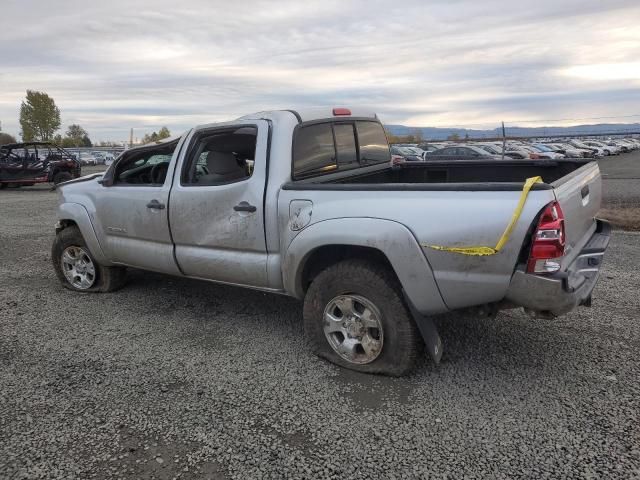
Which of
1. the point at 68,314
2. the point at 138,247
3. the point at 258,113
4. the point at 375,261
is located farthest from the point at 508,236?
the point at 68,314

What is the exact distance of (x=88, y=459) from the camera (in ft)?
9.07

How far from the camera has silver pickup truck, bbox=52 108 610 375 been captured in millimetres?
2955

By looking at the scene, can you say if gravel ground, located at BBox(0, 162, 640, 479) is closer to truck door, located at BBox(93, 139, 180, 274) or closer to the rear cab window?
truck door, located at BBox(93, 139, 180, 274)

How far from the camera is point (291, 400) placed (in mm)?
3309

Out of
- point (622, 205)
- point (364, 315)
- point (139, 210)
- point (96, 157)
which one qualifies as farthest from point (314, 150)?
point (96, 157)

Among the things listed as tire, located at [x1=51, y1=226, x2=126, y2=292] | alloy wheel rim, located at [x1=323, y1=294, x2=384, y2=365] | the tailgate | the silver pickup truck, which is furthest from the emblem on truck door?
tire, located at [x1=51, y1=226, x2=126, y2=292]

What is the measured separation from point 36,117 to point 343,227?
→ 100 metres

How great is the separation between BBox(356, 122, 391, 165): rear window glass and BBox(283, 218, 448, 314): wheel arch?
1602mm

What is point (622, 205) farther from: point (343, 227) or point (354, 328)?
point (343, 227)

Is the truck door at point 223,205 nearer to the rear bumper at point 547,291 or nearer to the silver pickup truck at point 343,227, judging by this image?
the silver pickup truck at point 343,227

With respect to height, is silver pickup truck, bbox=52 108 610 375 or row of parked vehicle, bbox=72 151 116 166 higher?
row of parked vehicle, bbox=72 151 116 166

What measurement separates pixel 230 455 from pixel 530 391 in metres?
1.95

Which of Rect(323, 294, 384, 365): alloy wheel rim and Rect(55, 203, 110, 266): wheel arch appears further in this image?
Rect(55, 203, 110, 266): wheel arch

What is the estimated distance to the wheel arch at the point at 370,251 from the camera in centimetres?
317
